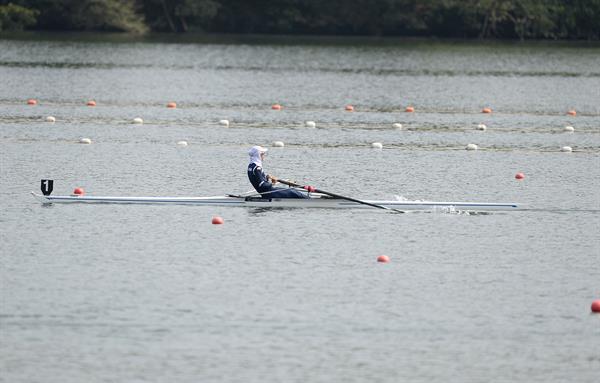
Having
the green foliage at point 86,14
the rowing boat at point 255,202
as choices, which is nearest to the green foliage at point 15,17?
the green foliage at point 86,14

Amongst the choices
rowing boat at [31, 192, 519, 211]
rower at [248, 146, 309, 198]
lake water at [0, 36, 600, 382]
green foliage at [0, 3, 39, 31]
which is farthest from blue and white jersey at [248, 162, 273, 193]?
green foliage at [0, 3, 39, 31]

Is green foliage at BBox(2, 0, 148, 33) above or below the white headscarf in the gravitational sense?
above

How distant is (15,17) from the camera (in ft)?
262

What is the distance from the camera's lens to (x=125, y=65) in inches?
2446

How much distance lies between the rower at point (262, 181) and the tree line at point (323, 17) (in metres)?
56.1

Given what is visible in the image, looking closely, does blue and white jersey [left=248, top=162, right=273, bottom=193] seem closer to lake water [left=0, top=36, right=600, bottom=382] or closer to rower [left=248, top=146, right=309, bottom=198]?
rower [left=248, top=146, right=309, bottom=198]

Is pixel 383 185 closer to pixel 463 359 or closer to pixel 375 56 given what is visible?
pixel 463 359

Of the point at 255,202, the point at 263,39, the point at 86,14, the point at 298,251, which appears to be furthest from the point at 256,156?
the point at 263,39

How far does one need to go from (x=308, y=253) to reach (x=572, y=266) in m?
4.59

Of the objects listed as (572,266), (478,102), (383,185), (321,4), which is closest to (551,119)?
(478,102)

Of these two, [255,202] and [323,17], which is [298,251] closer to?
[255,202]

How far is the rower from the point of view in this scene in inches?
1019

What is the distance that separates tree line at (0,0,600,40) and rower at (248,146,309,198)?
5610 cm

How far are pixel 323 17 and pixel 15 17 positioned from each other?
2042 cm
